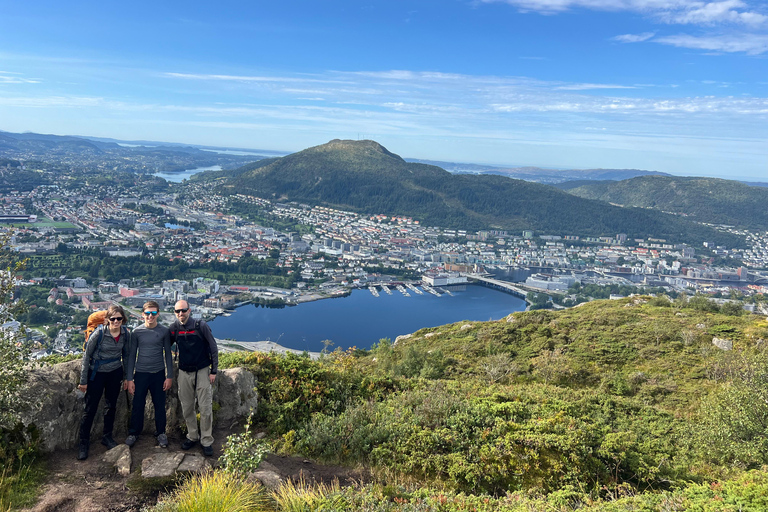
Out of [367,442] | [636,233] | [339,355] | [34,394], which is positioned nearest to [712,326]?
[339,355]

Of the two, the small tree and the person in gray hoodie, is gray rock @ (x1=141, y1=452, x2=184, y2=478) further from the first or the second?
the small tree

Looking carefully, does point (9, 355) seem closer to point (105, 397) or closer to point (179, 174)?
point (105, 397)

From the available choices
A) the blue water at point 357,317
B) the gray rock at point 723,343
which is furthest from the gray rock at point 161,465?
the blue water at point 357,317

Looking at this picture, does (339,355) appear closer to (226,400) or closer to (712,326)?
(226,400)

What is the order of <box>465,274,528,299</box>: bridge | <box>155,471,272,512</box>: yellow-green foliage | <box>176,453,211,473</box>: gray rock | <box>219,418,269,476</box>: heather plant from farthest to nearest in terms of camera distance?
<box>465,274,528,299</box>: bridge < <box>176,453,211,473</box>: gray rock < <box>219,418,269,476</box>: heather plant < <box>155,471,272,512</box>: yellow-green foliage

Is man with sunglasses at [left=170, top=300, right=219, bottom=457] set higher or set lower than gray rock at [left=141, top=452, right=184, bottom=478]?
higher

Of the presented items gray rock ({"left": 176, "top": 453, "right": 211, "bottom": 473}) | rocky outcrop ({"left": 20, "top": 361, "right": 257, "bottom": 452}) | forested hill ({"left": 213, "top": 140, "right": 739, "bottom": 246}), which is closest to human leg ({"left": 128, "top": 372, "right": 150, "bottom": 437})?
rocky outcrop ({"left": 20, "top": 361, "right": 257, "bottom": 452})
